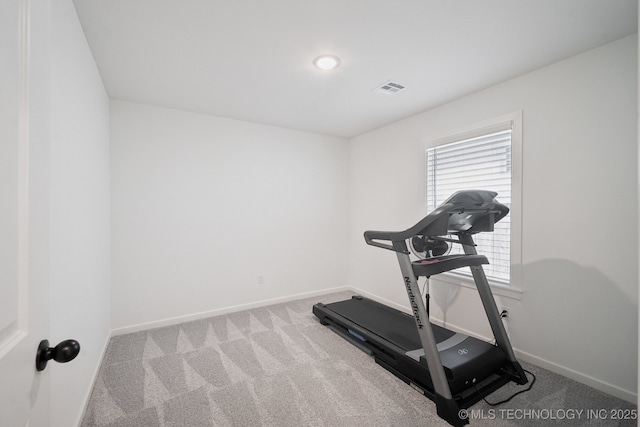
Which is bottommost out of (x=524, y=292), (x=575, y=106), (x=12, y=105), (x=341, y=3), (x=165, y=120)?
(x=524, y=292)

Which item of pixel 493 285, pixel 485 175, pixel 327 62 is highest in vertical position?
pixel 327 62

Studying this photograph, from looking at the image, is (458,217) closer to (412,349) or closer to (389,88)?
(412,349)

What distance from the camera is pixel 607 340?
1960 mm

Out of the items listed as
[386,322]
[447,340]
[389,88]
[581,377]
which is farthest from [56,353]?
[581,377]

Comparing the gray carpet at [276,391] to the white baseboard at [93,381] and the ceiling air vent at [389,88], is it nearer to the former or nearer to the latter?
the white baseboard at [93,381]

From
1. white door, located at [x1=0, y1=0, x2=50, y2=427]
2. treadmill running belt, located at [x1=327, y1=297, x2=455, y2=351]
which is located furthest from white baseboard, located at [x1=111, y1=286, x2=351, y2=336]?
white door, located at [x1=0, y1=0, x2=50, y2=427]

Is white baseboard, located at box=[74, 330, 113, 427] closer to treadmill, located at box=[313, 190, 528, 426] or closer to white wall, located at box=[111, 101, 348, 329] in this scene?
white wall, located at box=[111, 101, 348, 329]

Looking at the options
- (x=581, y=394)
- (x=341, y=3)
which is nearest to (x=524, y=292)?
(x=581, y=394)

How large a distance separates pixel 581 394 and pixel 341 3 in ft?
9.88

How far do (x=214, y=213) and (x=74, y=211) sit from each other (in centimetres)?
177

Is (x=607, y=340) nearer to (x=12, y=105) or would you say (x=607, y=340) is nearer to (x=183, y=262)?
(x=12, y=105)

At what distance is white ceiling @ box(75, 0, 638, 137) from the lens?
1648 millimetres

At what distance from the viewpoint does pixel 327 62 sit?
2207 mm

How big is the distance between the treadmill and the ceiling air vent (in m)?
1.29
